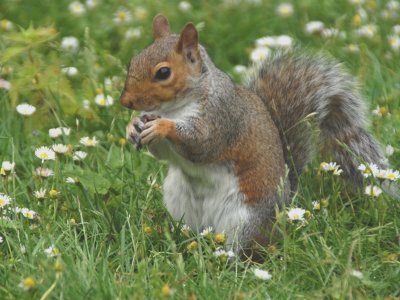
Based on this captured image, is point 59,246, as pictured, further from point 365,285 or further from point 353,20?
point 353,20

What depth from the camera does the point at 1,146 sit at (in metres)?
3.50

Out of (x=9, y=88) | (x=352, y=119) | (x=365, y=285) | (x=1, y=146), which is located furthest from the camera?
(x=9, y=88)

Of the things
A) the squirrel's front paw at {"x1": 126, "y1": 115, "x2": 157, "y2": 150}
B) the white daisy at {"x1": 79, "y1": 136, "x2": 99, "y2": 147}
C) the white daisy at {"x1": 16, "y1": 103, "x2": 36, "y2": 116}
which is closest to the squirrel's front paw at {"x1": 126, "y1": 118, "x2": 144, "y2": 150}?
the squirrel's front paw at {"x1": 126, "y1": 115, "x2": 157, "y2": 150}

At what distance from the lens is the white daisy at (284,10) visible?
4644 mm

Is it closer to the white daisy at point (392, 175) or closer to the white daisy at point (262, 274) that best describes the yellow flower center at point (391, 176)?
the white daisy at point (392, 175)

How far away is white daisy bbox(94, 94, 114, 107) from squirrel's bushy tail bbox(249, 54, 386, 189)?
0.68m

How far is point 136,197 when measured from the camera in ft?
10.1

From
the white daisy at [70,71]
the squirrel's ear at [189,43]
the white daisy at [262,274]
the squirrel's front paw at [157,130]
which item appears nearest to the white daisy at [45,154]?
the squirrel's front paw at [157,130]

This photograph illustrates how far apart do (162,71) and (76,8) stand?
1970 mm

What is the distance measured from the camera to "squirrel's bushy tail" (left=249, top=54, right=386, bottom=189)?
3127mm

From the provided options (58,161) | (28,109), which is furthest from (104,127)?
(58,161)

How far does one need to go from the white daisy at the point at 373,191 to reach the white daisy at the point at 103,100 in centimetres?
110

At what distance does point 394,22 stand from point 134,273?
2.34 metres

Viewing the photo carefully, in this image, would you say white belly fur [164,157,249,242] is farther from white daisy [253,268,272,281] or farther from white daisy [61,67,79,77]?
white daisy [61,67,79,77]
